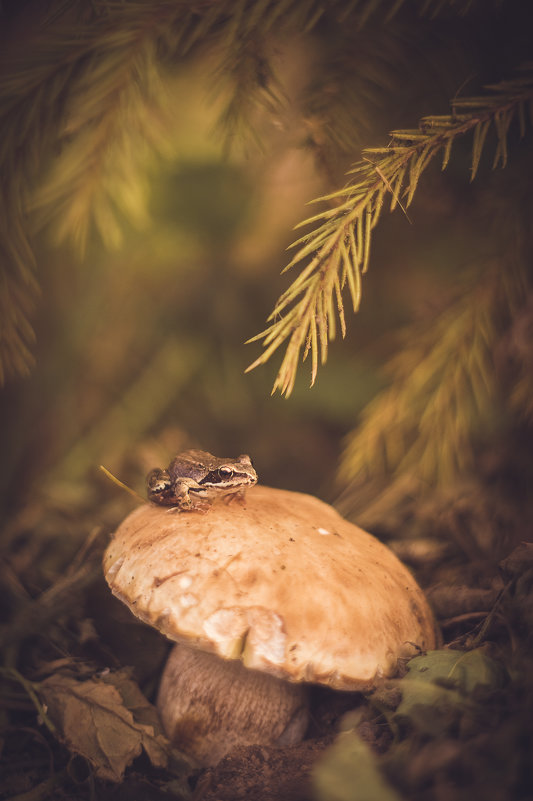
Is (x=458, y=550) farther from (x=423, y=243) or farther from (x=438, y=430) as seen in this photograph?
(x=423, y=243)

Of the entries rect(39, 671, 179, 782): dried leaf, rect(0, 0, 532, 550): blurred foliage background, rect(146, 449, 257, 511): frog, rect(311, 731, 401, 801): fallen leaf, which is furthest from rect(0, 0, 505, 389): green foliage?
rect(39, 671, 179, 782): dried leaf

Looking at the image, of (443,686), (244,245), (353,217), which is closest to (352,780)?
→ (443,686)

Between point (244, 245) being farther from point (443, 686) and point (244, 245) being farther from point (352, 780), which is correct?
point (352, 780)

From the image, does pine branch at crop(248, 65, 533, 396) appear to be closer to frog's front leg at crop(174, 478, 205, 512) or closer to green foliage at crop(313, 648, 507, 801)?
Result: frog's front leg at crop(174, 478, 205, 512)

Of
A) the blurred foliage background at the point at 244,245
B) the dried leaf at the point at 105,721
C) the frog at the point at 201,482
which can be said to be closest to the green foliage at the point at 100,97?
the blurred foliage background at the point at 244,245

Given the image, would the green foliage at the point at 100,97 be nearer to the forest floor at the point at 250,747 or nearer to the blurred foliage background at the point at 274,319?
the blurred foliage background at the point at 274,319

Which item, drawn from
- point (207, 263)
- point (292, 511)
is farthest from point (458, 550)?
point (207, 263)
